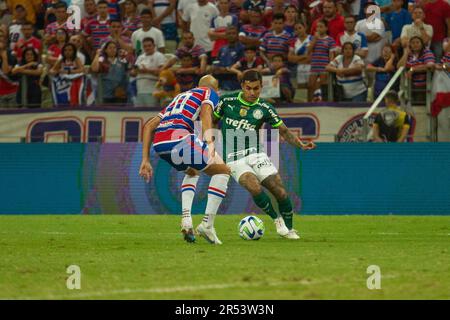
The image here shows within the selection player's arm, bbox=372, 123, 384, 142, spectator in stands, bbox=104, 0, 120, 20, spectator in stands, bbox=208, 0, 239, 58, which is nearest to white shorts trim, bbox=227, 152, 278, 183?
player's arm, bbox=372, 123, 384, 142

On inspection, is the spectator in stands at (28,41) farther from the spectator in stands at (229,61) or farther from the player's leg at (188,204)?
the player's leg at (188,204)

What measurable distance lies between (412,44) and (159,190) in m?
6.12

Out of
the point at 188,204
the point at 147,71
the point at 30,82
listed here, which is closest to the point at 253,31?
the point at 147,71

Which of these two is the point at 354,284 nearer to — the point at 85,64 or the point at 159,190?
the point at 159,190

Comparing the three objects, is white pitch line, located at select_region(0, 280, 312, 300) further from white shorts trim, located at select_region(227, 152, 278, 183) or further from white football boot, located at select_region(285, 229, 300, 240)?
white shorts trim, located at select_region(227, 152, 278, 183)

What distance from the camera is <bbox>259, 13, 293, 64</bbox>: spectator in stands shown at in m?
22.8

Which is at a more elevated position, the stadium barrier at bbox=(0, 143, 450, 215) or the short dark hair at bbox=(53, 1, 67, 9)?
the short dark hair at bbox=(53, 1, 67, 9)

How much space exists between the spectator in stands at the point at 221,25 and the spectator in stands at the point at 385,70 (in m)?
3.42

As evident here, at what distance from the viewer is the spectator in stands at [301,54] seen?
22.5 meters

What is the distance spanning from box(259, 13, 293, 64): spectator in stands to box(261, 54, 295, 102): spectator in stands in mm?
362

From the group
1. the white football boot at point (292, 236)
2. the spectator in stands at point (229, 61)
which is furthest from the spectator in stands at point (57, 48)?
the white football boot at point (292, 236)

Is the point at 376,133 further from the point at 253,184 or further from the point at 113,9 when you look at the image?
the point at 113,9
